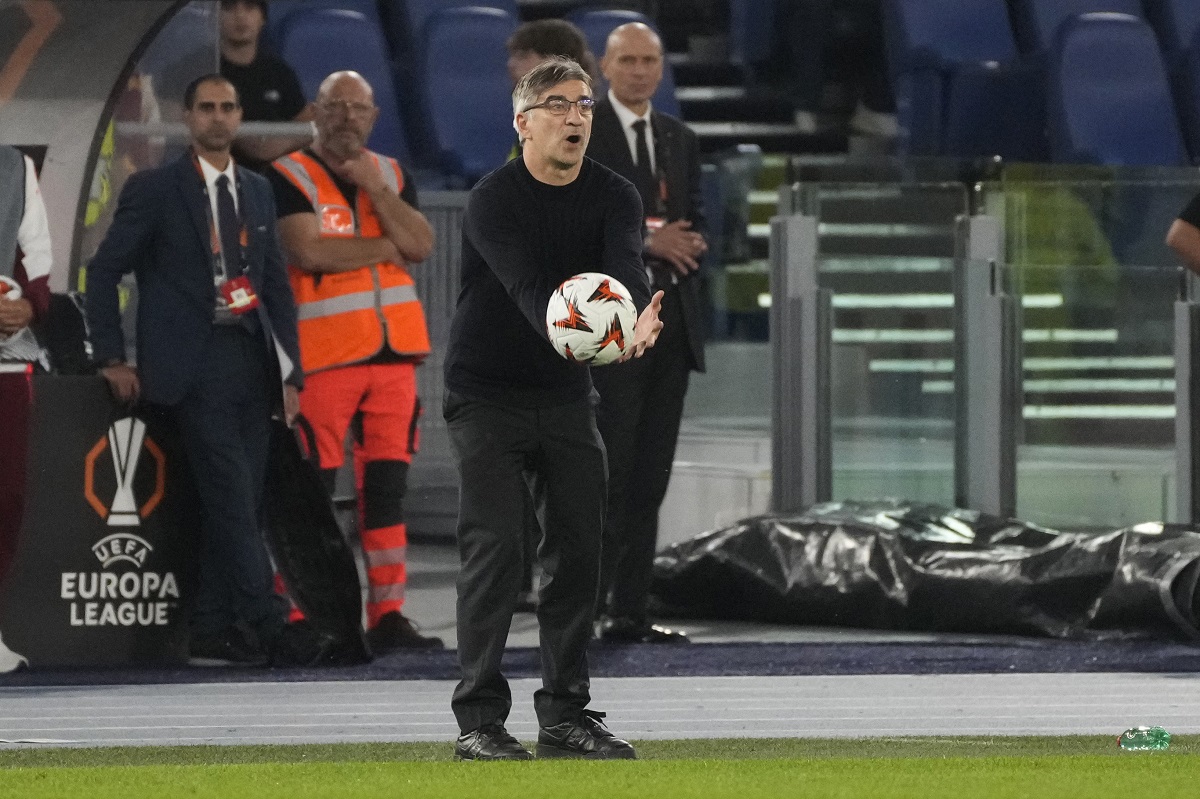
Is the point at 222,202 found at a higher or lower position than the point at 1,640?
higher

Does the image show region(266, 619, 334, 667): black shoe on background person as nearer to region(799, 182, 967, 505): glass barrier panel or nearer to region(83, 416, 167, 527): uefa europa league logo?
region(83, 416, 167, 527): uefa europa league logo

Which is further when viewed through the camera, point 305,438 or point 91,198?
point 91,198

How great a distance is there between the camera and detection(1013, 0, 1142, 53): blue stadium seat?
15078mm

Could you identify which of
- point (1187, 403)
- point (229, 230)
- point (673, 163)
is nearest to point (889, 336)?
point (1187, 403)

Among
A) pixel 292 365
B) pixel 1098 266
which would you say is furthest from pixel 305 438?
pixel 1098 266

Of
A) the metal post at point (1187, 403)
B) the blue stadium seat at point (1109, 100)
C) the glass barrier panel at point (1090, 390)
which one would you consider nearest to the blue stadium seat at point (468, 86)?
the blue stadium seat at point (1109, 100)

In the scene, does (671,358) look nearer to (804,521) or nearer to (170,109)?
(804,521)

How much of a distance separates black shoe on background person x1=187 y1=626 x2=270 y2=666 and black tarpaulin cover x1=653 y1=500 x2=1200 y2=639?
2096mm

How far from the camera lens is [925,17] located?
14734 mm

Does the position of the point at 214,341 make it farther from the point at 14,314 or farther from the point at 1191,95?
the point at 1191,95

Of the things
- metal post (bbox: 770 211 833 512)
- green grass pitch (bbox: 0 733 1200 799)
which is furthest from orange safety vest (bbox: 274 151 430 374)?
green grass pitch (bbox: 0 733 1200 799)

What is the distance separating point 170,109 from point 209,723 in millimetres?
3879

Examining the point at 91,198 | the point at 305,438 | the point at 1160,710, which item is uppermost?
the point at 91,198

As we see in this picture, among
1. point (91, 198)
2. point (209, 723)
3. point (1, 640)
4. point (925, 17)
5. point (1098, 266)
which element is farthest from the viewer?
point (925, 17)
